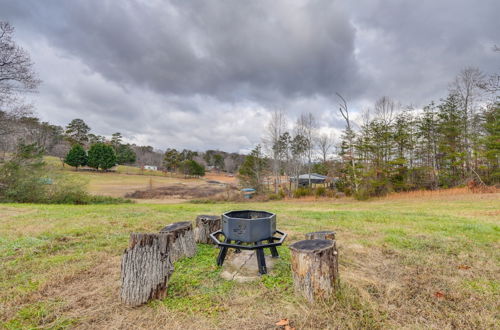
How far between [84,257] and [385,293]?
4.29m

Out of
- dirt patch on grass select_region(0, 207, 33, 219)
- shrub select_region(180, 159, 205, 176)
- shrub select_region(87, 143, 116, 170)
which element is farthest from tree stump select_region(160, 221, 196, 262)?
shrub select_region(87, 143, 116, 170)

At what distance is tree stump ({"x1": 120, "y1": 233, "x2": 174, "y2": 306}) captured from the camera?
2236 millimetres

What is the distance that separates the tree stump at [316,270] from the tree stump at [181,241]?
1.90 metres

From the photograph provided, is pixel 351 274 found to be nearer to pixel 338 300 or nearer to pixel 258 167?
pixel 338 300

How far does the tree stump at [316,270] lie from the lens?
227 centimetres

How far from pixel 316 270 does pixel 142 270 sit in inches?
69.8

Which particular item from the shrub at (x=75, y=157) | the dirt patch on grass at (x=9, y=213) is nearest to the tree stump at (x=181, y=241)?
the dirt patch on grass at (x=9, y=213)

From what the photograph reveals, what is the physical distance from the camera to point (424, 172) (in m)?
18.6

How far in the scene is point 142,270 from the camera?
227cm

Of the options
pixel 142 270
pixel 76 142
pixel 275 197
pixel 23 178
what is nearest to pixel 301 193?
pixel 275 197

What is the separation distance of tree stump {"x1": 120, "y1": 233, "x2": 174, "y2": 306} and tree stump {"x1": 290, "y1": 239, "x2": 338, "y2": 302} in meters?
1.45

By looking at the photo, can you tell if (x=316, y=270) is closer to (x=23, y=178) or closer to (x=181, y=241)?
(x=181, y=241)

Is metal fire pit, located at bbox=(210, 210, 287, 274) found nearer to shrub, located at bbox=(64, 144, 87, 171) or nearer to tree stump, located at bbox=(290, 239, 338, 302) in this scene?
tree stump, located at bbox=(290, 239, 338, 302)

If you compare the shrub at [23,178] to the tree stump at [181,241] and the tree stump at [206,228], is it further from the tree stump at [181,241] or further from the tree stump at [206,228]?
the tree stump at [181,241]
